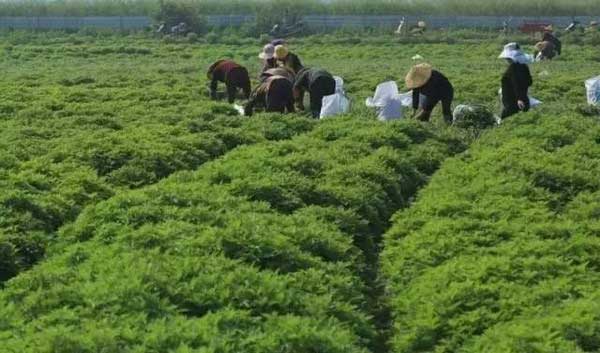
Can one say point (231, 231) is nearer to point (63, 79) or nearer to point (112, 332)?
point (112, 332)

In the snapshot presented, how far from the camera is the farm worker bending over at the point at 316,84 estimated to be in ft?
55.6

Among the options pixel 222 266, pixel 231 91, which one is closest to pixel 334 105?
pixel 231 91

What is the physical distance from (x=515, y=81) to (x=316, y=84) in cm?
364

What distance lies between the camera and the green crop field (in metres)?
6.69

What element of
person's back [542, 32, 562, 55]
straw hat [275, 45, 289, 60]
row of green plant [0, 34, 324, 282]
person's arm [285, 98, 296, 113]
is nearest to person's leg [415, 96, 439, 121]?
row of green plant [0, 34, 324, 282]

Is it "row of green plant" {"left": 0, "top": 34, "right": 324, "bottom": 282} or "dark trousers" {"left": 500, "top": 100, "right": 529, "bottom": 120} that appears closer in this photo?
"row of green plant" {"left": 0, "top": 34, "right": 324, "bottom": 282}

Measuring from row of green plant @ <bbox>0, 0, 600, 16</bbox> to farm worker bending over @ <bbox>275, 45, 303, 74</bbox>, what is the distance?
38.3 m

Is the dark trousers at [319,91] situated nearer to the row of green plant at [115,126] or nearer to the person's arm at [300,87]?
the person's arm at [300,87]

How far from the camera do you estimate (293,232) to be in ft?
28.5

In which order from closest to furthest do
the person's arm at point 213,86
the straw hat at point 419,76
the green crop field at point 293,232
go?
the green crop field at point 293,232 < the straw hat at point 419,76 < the person's arm at point 213,86

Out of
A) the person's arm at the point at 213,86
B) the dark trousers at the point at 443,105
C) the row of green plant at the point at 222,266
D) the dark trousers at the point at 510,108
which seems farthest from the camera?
the person's arm at the point at 213,86

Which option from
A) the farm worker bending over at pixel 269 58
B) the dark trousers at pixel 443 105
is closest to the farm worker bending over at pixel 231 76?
the farm worker bending over at pixel 269 58

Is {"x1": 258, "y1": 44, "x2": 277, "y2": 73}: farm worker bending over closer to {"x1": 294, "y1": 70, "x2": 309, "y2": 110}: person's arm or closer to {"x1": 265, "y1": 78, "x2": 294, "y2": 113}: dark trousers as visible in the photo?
{"x1": 294, "y1": 70, "x2": 309, "y2": 110}: person's arm

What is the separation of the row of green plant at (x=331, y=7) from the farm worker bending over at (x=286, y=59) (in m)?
38.3
